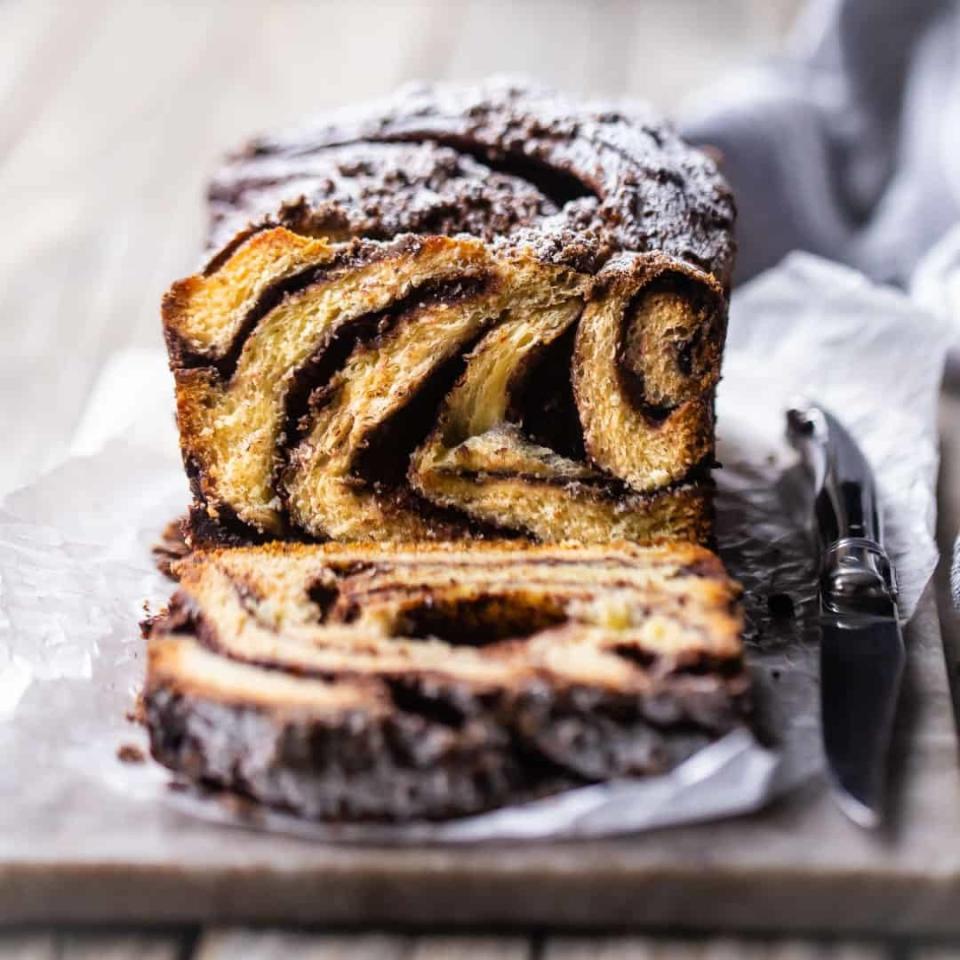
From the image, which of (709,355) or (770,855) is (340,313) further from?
(770,855)

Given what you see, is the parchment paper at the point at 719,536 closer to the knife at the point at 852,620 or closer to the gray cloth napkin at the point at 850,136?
the knife at the point at 852,620

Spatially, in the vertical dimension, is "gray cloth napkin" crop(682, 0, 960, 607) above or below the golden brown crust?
above

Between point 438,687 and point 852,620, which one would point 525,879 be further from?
point 852,620

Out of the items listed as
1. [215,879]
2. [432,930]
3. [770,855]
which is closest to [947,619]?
[770,855]

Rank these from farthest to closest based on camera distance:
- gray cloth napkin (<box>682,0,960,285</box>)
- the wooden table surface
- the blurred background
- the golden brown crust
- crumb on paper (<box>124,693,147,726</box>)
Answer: the blurred background
gray cloth napkin (<box>682,0,960,285</box>)
the wooden table surface
the golden brown crust
crumb on paper (<box>124,693,147,726</box>)

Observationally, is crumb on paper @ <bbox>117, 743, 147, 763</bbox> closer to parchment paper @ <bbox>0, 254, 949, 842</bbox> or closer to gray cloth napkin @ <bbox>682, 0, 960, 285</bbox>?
parchment paper @ <bbox>0, 254, 949, 842</bbox>

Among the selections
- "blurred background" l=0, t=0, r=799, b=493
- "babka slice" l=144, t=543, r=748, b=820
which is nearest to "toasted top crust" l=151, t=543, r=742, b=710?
"babka slice" l=144, t=543, r=748, b=820

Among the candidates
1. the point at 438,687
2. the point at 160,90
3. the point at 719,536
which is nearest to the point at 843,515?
the point at 719,536
